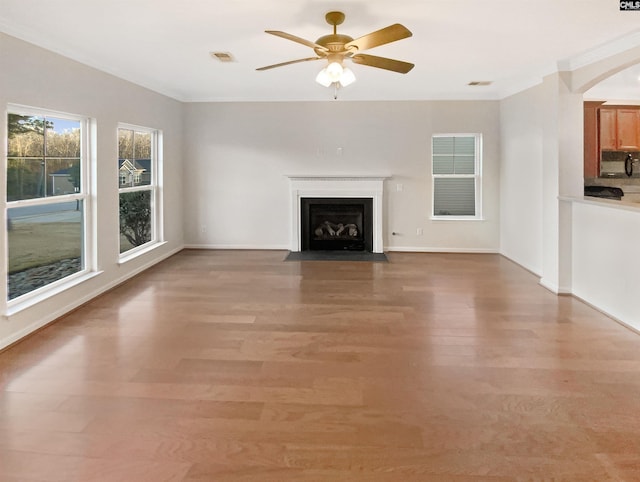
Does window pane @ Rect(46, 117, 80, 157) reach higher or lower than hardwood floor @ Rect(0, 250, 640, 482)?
higher

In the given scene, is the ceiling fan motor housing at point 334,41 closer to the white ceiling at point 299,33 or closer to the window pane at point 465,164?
the white ceiling at point 299,33

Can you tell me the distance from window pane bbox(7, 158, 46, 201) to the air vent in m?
1.96

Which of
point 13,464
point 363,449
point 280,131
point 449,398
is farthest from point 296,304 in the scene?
point 280,131

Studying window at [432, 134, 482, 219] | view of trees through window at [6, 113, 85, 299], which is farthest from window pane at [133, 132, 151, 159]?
window at [432, 134, 482, 219]

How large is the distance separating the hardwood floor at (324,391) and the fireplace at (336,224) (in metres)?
2.76

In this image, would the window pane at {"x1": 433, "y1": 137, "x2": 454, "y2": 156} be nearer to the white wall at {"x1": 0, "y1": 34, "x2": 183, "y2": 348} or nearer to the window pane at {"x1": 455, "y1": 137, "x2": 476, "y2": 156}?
the window pane at {"x1": 455, "y1": 137, "x2": 476, "y2": 156}

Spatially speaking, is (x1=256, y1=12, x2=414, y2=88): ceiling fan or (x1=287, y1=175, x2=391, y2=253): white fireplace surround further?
(x1=287, y1=175, x2=391, y2=253): white fireplace surround

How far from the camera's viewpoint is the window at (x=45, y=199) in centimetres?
386

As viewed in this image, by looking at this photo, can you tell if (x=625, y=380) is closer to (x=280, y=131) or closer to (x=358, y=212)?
(x=358, y=212)

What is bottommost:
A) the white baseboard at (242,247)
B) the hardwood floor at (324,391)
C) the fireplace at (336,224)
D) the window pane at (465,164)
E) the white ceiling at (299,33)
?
the hardwood floor at (324,391)

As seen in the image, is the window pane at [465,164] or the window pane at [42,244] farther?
→ the window pane at [465,164]

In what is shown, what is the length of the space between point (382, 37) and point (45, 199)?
329cm

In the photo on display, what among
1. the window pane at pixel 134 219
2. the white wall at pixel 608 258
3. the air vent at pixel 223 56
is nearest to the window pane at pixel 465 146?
the white wall at pixel 608 258

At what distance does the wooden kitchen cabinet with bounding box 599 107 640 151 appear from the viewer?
6840 millimetres
